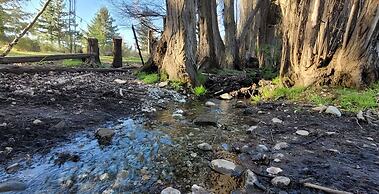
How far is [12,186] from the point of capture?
69.3 inches

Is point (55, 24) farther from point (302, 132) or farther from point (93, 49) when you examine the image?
point (302, 132)

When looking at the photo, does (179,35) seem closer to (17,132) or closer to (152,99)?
(152,99)

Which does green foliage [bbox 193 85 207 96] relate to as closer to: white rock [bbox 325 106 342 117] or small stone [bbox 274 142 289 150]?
white rock [bbox 325 106 342 117]

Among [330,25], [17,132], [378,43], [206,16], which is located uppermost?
[206,16]

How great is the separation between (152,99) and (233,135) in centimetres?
227

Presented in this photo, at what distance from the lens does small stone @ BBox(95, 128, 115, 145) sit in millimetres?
2735

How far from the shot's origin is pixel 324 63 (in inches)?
199

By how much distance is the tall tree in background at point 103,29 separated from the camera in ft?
106

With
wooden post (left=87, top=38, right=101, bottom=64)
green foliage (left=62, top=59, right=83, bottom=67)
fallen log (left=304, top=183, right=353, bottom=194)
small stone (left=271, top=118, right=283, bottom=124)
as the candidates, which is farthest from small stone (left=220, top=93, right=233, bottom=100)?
wooden post (left=87, top=38, right=101, bottom=64)

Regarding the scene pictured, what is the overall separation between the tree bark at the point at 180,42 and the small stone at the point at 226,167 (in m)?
3.93

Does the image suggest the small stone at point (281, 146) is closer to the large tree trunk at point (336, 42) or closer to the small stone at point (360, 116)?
the small stone at point (360, 116)

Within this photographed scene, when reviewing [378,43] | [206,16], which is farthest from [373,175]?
[206,16]

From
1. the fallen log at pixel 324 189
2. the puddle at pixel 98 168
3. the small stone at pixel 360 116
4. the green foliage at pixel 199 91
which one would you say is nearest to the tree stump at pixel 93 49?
the green foliage at pixel 199 91

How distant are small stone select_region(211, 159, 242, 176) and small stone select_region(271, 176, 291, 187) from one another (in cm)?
26
